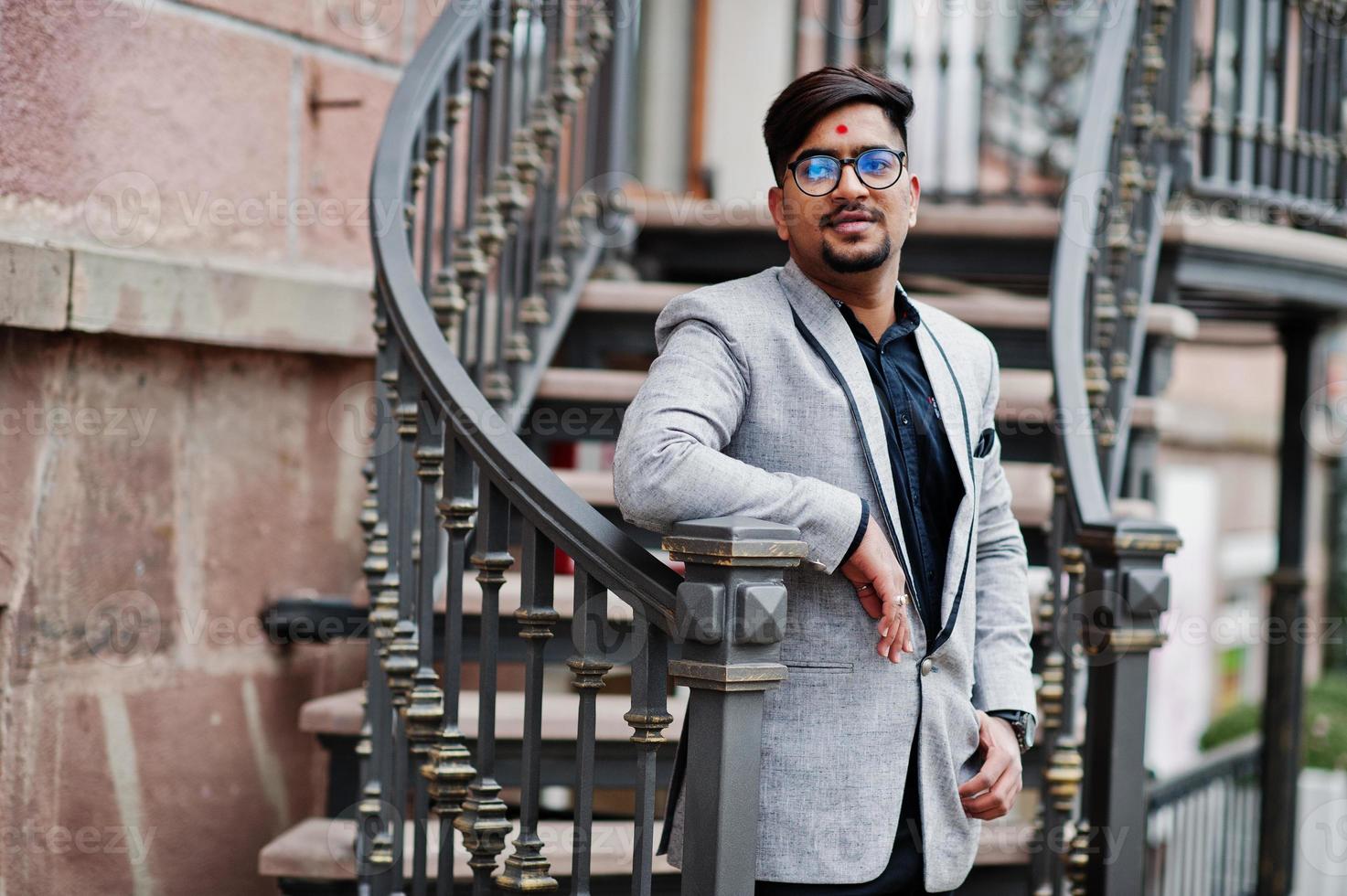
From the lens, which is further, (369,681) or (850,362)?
(369,681)

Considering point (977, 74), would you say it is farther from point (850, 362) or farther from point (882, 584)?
point (882, 584)

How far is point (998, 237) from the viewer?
478cm

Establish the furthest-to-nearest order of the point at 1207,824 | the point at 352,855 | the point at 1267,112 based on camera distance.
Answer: the point at 1207,824
the point at 1267,112
the point at 352,855

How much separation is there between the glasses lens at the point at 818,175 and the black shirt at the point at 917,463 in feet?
0.59

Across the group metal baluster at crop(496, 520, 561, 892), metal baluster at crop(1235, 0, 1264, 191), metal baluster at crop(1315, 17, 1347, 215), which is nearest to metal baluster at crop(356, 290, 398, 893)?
metal baluster at crop(496, 520, 561, 892)

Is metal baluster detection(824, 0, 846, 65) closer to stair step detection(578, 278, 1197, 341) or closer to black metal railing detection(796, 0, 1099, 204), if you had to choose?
black metal railing detection(796, 0, 1099, 204)

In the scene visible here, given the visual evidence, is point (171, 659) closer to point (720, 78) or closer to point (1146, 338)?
point (1146, 338)

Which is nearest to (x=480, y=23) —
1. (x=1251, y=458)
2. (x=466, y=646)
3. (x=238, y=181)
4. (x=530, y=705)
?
(x=238, y=181)

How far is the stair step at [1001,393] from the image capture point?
405cm

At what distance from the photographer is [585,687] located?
240cm

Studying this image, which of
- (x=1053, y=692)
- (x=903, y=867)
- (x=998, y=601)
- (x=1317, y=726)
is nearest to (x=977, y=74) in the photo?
(x=1053, y=692)

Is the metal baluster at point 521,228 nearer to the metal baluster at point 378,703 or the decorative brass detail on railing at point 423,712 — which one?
the metal baluster at point 378,703

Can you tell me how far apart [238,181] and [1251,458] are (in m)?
11.1

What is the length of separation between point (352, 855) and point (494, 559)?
39.0 inches
